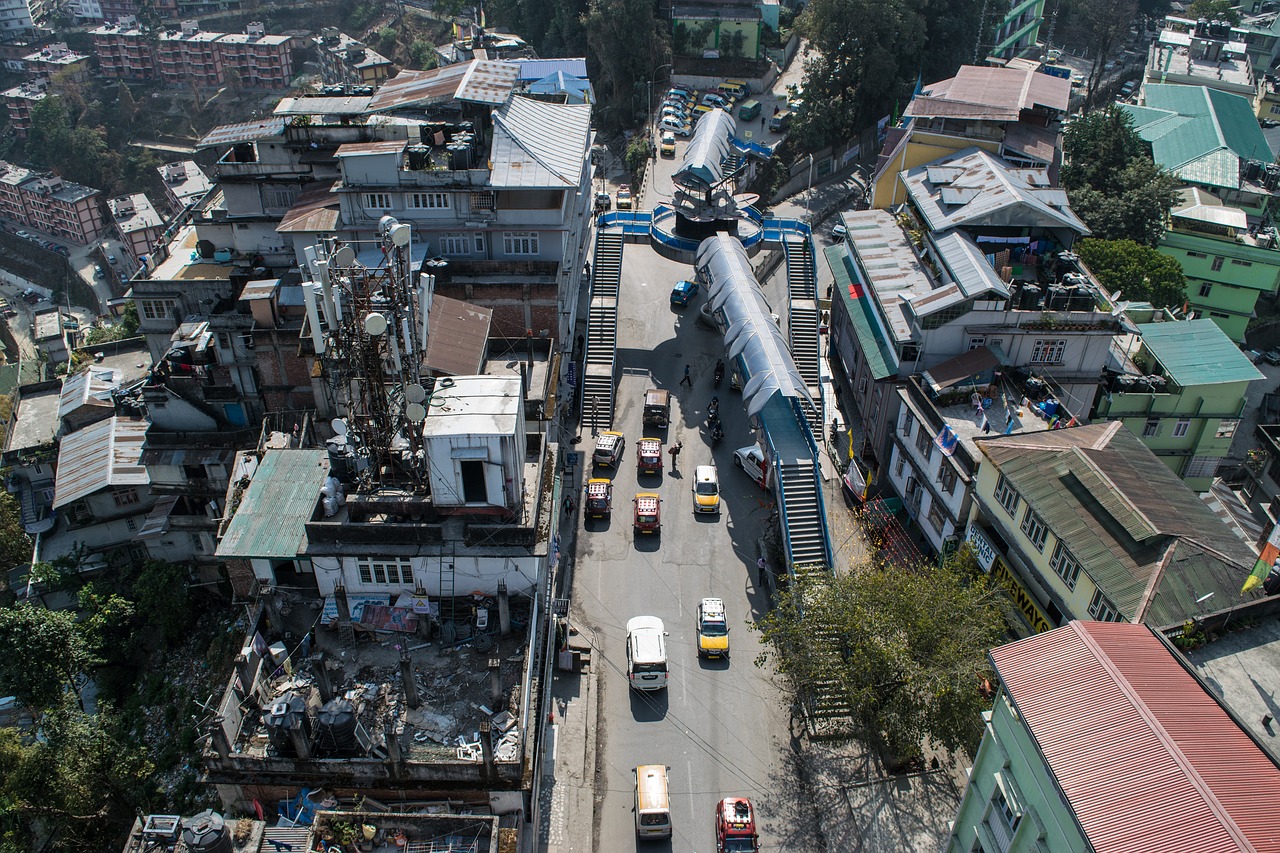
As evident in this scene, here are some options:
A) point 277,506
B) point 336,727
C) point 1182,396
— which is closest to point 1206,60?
point 1182,396

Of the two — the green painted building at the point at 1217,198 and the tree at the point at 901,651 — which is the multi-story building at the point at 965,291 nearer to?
the tree at the point at 901,651

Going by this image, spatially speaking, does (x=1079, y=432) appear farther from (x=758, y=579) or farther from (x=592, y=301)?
(x=592, y=301)

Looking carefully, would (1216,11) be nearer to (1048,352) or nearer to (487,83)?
(1048,352)

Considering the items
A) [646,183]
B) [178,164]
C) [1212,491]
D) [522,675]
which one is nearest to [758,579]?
[522,675]

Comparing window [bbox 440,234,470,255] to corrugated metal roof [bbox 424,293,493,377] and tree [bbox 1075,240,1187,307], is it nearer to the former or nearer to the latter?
corrugated metal roof [bbox 424,293,493,377]

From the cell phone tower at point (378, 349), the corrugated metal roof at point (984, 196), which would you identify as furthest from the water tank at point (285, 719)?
the corrugated metal roof at point (984, 196)

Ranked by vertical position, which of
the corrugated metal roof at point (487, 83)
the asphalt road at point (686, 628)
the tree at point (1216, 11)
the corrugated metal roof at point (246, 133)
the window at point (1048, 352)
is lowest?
the asphalt road at point (686, 628)
